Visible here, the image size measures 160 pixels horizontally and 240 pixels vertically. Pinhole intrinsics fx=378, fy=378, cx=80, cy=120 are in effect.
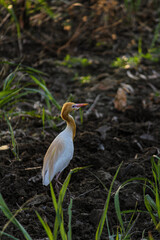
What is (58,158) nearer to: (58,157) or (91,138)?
(58,157)

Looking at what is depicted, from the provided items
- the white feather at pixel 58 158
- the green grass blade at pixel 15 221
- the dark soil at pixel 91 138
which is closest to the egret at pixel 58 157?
the white feather at pixel 58 158

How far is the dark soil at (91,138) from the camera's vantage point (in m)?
2.59

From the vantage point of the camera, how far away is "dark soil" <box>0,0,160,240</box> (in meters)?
2.59

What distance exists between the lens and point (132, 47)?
6129 mm

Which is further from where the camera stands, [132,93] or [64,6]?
[64,6]

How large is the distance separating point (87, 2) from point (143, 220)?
4.41m

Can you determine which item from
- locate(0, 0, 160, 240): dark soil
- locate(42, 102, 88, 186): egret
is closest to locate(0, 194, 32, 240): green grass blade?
locate(0, 0, 160, 240): dark soil

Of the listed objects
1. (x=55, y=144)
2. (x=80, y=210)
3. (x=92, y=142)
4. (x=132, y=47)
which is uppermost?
(x=55, y=144)

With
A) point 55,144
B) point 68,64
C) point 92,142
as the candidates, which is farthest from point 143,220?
point 68,64

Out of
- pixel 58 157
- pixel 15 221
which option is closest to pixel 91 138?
pixel 58 157

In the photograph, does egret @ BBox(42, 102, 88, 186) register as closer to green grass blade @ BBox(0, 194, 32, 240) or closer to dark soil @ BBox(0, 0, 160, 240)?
dark soil @ BBox(0, 0, 160, 240)

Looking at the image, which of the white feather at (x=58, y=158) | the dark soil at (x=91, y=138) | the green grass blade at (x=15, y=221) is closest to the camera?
the green grass blade at (x=15, y=221)

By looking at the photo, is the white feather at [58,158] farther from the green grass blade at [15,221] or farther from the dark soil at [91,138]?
the green grass blade at [15,221]

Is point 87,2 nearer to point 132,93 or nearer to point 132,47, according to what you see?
point 132,47
